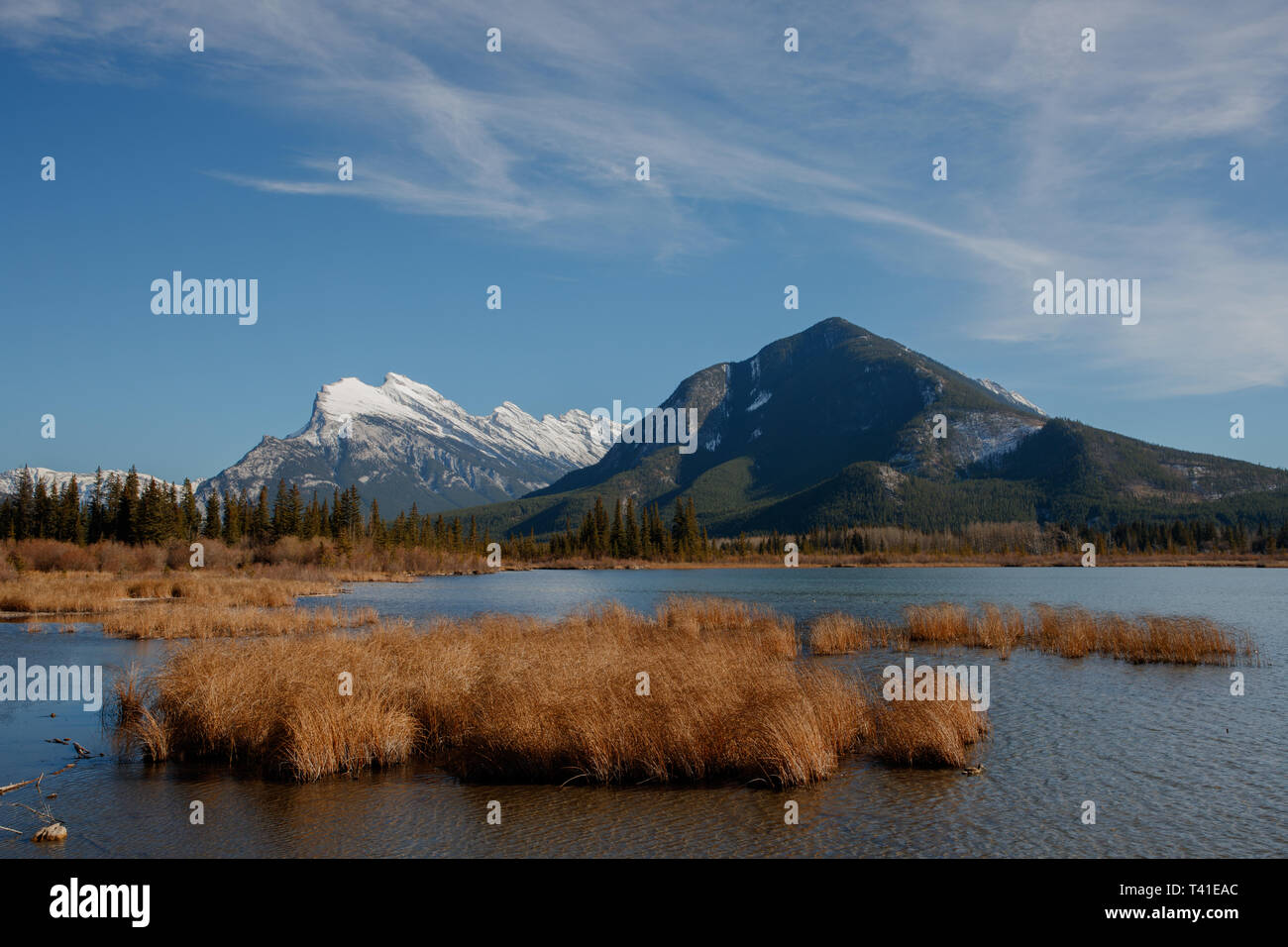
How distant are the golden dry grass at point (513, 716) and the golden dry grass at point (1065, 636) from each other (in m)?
12.6

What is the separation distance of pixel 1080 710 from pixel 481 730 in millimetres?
16099

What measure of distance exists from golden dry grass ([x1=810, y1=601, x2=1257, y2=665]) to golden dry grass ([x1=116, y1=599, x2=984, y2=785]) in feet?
41.2

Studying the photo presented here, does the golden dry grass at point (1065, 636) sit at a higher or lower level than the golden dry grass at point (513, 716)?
lower

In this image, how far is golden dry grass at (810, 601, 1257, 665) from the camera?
102 ft

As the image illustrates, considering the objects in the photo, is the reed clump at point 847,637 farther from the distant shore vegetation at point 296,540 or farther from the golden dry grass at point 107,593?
the distant shore vegetation at point 296,540

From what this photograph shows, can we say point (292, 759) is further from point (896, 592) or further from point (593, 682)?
point (896, 592)

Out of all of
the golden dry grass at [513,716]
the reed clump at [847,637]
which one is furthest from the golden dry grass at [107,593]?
the reed clump at [847,637]

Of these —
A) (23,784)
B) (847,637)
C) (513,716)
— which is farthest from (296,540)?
(513,716)

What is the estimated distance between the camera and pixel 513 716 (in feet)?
57.7

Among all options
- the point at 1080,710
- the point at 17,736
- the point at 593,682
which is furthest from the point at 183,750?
the point at 1080,710

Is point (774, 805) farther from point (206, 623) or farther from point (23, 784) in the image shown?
point (206, 623)

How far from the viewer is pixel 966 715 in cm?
1925

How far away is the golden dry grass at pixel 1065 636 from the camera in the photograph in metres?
31.2

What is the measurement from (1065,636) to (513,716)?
24.9 metres
